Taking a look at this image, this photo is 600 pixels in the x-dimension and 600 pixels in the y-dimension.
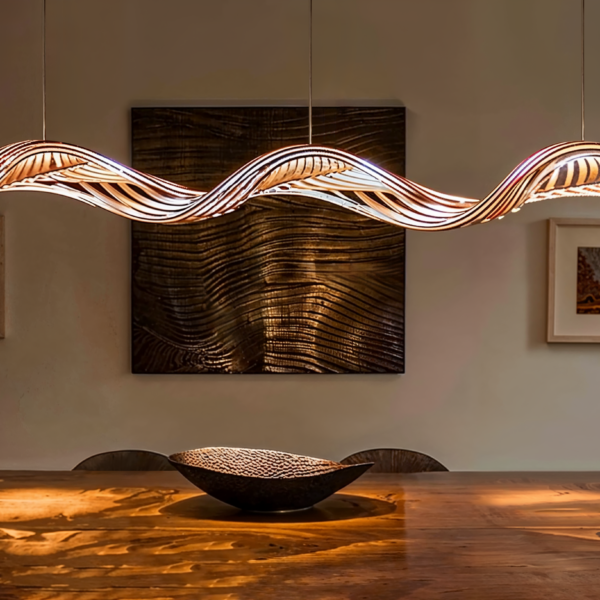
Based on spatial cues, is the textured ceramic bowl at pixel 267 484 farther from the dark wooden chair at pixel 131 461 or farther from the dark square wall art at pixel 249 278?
the dark square wall art at pixel 249 278

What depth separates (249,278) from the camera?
317 cm

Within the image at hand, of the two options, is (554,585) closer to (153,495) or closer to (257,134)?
(153,495)

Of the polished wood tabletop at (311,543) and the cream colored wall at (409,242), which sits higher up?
the cream colored wall at (409,242)

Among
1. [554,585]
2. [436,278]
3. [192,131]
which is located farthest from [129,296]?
[554,585]

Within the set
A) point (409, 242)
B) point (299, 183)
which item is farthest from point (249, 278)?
point (299, 183)

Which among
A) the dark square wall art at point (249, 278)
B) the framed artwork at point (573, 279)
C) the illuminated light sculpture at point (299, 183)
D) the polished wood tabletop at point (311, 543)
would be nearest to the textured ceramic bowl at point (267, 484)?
the polished wood tabletop at point (311, 543)

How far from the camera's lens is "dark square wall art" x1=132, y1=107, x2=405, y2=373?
10.4 feet

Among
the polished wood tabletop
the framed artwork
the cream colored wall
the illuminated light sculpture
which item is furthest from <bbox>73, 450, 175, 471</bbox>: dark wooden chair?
the framed artwork

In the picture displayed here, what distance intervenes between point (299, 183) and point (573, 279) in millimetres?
1824

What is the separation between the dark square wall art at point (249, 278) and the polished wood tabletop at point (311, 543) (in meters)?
1.05

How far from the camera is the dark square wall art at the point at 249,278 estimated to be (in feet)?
10.4

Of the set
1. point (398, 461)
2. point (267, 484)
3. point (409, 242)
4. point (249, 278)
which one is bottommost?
point (398, 461)

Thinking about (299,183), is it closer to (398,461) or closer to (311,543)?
(311,543)

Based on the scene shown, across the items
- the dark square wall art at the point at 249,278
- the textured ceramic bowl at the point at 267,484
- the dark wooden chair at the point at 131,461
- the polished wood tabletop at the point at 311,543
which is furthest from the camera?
the dark square wall art at the point at 249,278
